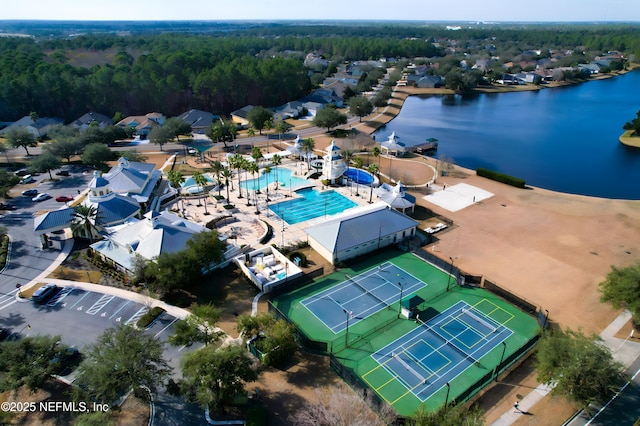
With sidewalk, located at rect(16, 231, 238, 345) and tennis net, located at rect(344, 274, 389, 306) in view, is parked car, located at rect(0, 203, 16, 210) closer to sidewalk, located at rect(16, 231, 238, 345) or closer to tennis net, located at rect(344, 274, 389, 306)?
sidewalk, located at rect(16, 231, 238, 345)

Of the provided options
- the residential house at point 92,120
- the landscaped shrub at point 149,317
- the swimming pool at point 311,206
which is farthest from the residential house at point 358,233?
the residential house at point 92,120

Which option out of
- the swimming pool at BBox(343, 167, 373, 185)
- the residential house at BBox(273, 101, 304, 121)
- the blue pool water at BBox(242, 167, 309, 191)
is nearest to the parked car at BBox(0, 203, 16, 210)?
the blue pool water at BBox(242, 167, 309, 191)

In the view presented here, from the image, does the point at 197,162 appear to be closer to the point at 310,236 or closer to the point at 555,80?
the point at 310,236

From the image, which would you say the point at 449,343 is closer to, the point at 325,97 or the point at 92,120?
the point at 92,120

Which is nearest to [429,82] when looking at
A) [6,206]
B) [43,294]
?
[6,206]

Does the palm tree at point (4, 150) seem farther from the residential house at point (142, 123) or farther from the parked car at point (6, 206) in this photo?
the parked car at point (6, 206)

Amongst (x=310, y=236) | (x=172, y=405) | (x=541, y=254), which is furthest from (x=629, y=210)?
(x=172, y=405)

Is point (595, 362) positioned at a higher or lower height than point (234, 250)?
higher
